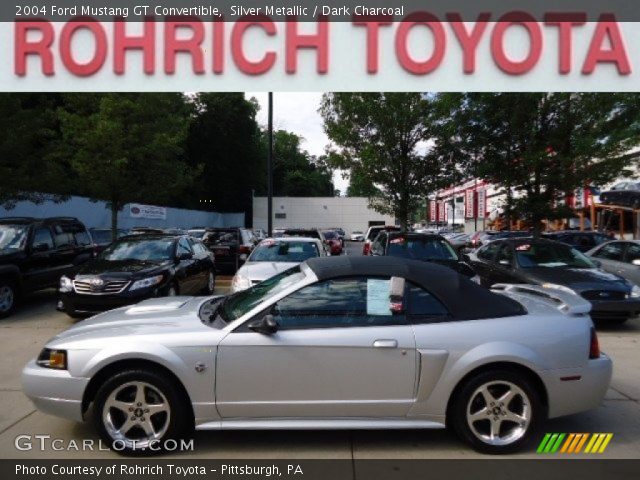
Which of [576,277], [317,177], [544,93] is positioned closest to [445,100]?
[544,93]

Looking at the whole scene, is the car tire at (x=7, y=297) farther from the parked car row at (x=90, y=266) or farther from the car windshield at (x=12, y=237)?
the car windshield at (x=12, y=237)

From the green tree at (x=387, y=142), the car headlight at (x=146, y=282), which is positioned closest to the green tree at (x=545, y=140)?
the green tree at (x=387, y=142)

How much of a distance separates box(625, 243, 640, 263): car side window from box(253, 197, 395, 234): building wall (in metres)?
44.5

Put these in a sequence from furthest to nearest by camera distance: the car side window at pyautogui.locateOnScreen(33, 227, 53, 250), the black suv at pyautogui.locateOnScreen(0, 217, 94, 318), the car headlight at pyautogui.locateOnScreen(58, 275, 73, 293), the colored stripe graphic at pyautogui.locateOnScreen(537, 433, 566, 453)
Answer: the car side window at pyautogui.locateOnScreen(33, 227, 53, 250) < the black suv at pyautogui.locateOnScreen(0, 217, 94, 318) < the car headlight at pyautogui.locateOnScreen(58, 275, 73, 293) < the colored stripe graphic at pyautogui.locateOnScreen(537, 433, 566, 453)

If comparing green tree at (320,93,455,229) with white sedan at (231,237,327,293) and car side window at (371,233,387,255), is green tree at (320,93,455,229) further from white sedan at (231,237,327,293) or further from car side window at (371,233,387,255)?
white sedan at (231,237,327,293)

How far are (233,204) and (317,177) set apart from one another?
34.7 m

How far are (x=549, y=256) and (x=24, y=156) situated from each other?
12.5 meters

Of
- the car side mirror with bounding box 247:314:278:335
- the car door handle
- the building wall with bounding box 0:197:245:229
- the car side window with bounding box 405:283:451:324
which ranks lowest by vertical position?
the car door handle

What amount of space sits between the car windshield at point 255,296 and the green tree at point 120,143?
1148 cm

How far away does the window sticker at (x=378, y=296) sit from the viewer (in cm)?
400

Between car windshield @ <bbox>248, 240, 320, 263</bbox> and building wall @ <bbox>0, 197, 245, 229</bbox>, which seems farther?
building wall @ <bbox>0, 197, 245, 229</bbox>

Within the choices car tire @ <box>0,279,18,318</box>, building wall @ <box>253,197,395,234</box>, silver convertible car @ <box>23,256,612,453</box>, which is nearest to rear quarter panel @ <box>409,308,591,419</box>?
silver convertible car @ <box>23,256,612,453</box>

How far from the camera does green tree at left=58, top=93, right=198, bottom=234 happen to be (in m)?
14.8
